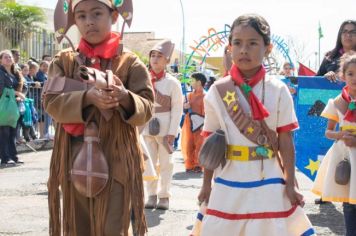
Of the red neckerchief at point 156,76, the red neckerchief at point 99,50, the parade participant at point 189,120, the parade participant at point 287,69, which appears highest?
the red neckerchief at point 99,50

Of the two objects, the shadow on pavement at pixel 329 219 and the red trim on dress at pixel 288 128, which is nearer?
the red trim on dress at pixel 288 128

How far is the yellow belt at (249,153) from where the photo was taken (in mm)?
3455

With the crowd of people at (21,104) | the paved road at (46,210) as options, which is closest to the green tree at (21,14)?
the crowd of people at (21,104)

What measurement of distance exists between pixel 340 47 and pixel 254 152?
9.69 feet

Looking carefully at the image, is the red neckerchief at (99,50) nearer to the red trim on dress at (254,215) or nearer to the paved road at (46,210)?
the red trim on dress at (254,215)

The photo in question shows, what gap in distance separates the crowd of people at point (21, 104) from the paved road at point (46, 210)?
3.42ft

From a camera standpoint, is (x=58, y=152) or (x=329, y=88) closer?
(x=58, y=152)

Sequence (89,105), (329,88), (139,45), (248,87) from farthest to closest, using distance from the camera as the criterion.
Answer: (139,45)
(329,88)
(248,87)
(89,105)

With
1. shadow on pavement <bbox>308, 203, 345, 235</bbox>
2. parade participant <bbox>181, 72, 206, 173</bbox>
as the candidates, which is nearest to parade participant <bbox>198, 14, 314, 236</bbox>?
shadow on pavement <bbox>308, 203, 345, 235</bbox>

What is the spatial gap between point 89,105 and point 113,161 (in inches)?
13.7

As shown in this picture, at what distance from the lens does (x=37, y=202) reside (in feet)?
23.0

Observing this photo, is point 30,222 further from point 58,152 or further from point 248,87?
point 248,87

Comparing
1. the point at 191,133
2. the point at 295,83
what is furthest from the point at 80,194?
the point at 191,133

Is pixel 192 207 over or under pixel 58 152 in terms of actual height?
under
